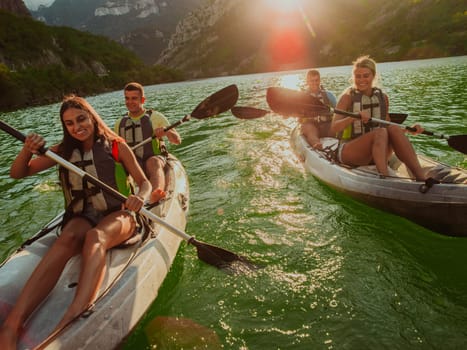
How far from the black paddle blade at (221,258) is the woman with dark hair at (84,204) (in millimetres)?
836

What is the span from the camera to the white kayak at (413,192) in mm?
4059

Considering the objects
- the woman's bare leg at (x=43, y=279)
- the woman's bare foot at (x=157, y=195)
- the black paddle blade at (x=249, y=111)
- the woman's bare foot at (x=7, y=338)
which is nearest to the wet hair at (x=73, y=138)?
the woman's bare leg at (x=43, y=279)

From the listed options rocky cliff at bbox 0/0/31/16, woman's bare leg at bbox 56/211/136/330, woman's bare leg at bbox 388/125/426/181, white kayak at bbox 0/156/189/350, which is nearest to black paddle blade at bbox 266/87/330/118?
woman's bare leg at bbox 388/125/426/181

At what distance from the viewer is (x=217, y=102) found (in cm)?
721

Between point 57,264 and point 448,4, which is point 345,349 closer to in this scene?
point 57,264

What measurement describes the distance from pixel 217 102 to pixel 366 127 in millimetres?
3161

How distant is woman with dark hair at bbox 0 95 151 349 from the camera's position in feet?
8.94

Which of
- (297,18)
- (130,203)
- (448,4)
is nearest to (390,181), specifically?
(130,203)

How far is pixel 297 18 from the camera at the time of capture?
167250 millimetres

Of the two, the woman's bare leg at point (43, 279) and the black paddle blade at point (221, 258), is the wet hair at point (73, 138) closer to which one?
the woman's bare leg at point (43, 279)

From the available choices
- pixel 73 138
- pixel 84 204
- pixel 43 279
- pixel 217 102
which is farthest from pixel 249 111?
pixel 43 279

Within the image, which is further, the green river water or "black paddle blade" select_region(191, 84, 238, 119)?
"black paddle blade" select_region(191, 84, 238, 119)

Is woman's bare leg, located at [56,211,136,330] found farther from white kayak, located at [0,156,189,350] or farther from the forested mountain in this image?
the forested mountain

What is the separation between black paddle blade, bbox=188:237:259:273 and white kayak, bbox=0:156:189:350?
356 millimetres
